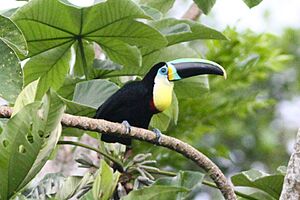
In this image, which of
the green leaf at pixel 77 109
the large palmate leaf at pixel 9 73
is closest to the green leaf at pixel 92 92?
the green leaf at pixel 77 109

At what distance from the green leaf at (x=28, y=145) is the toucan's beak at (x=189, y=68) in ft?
1.83

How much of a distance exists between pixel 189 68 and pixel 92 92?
25 centimetres

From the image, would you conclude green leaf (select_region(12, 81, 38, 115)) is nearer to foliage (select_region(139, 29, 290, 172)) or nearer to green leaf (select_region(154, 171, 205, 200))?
green leaf (select_region(154, 171, 205, 200))

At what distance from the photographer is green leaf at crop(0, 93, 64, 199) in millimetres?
985

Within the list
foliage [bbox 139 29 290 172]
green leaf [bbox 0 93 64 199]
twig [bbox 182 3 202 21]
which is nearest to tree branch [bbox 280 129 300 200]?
green leaf [bbox 0 93 64 199]

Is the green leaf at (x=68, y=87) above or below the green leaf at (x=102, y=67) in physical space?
below

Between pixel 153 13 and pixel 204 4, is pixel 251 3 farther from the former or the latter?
pixel 153 13

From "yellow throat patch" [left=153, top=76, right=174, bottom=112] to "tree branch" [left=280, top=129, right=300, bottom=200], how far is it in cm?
37

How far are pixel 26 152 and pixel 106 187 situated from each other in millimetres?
147

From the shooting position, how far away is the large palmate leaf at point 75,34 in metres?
1.33

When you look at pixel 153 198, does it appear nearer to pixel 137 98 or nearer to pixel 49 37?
pixel 49 37

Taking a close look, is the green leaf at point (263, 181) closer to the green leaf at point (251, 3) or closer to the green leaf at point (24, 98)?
the green leaf at point (251, 3)

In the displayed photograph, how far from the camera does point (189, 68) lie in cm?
153

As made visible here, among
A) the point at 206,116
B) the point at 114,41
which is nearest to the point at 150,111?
the point at 114,41
